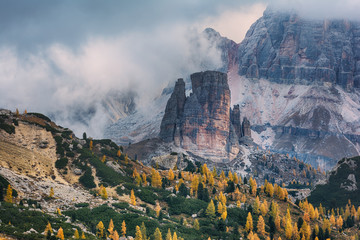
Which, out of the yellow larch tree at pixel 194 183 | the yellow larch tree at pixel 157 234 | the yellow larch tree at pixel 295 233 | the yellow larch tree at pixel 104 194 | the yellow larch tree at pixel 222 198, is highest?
the yellow larch tree at pixel 194 183

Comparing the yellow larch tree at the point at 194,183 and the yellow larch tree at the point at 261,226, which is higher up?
the yellow larch tree at the point at 194,183

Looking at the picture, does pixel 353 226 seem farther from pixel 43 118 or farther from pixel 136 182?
pixel 43 118

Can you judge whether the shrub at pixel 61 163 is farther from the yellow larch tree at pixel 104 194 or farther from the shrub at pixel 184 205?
the shrub at pixel 184 205

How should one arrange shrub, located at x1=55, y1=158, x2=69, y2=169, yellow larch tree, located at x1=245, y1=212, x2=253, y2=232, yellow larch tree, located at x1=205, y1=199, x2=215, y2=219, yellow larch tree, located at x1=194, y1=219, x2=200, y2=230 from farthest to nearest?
shrub, located at x1=55, y1=158, x2=69, y2=169, yellow larch tree, located at x1=205, y1=199, x2=215, y2=219, yellow larch tree, located at x1=245, y1=212, x2=253, y2=232, yellow larch tree, located at x1=194, y1=219, x2=200, y2=230

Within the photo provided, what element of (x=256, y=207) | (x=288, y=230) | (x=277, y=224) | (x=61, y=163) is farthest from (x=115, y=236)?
(x=256, y=207)

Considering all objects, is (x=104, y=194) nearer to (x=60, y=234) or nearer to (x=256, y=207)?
(x=60, y=234)

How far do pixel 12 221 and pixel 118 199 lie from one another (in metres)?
51.7

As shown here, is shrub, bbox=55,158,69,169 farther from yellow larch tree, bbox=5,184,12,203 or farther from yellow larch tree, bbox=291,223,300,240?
yellow larch tree, bbox=291,223,300,240

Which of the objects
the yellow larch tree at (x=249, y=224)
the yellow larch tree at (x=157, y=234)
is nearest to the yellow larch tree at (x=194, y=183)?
the yellow larch tree at (x=249, y=224)

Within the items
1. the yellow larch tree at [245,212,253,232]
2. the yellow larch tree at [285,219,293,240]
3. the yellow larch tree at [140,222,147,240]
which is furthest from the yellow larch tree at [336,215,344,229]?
the yellow larch tree at [140,222,147,240]

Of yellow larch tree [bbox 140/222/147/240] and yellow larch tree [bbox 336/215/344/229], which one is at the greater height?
yellow larch tree [bbox 336/215/344/229]

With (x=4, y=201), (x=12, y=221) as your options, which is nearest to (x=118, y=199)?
(x=4, y=201)

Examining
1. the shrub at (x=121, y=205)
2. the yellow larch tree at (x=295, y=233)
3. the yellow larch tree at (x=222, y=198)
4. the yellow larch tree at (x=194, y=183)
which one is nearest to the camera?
the shrub at (x=121, y=205)

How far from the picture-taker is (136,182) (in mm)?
179375
